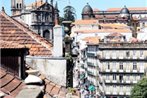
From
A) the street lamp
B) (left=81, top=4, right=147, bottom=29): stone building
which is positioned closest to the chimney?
(left=81, top=4, right=147, bottom=29): stone building

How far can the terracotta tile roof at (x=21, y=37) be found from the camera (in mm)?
12688

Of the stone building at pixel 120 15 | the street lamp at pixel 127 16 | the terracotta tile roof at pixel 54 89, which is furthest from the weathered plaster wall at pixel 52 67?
the street lamp at pixel 127 16

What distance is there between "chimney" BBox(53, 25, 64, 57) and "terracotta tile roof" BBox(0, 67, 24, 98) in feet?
11.6

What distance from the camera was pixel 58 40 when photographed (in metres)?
12.6

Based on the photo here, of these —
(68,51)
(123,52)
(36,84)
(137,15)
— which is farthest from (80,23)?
(36,84)

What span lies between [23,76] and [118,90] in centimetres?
6675

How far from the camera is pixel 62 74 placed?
499 inches

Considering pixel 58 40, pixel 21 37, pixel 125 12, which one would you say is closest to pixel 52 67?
pixel 58 40

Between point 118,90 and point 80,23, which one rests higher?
point 80,23

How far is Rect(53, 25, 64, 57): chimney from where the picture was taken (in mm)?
12412

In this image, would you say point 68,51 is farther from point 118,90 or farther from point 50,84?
point 118,90

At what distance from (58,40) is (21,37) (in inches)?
42.9

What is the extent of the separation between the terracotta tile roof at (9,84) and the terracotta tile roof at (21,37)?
3562 mm

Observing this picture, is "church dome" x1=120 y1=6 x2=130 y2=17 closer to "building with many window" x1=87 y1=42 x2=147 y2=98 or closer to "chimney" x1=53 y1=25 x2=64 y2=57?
"building with many window" x1=87 y1=42 x2=147 y2=98
